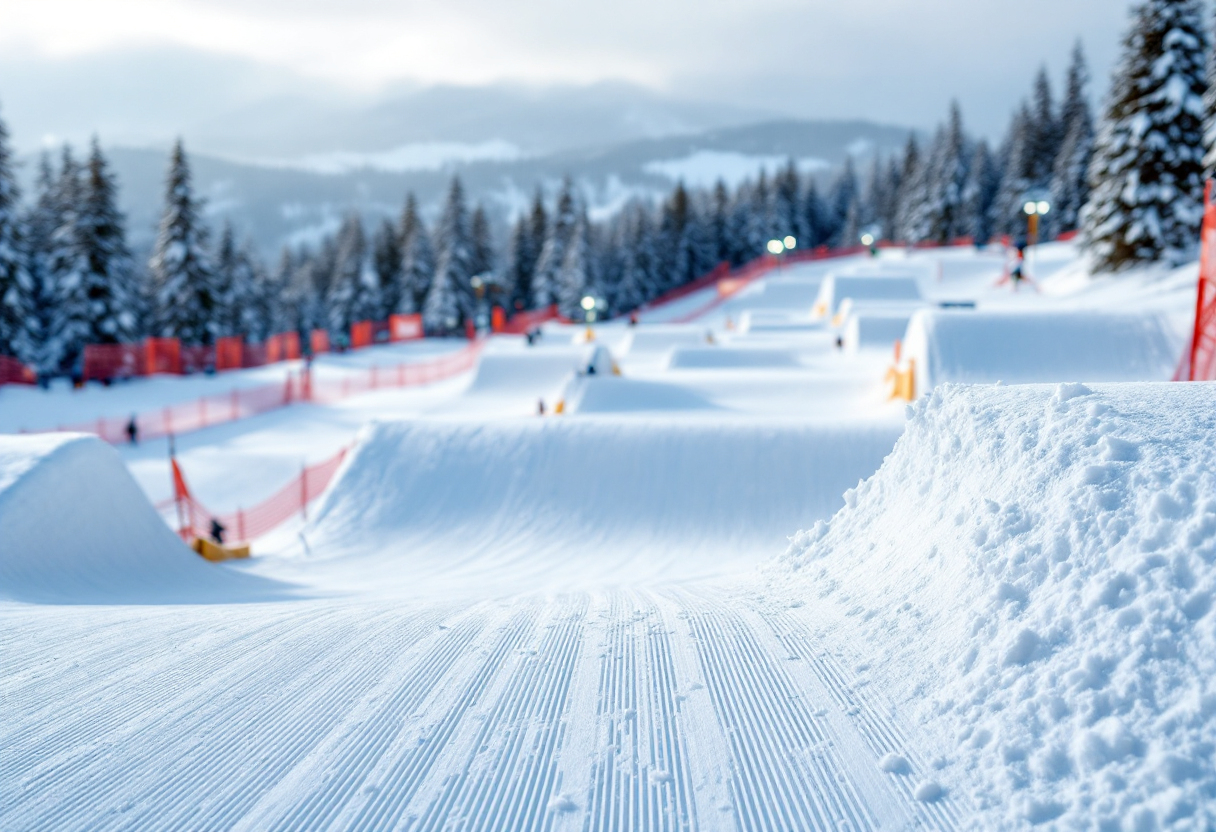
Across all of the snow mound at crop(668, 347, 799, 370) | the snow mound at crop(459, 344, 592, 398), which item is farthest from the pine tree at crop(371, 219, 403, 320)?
the snow mound at crop(668, 347, 799, 370)

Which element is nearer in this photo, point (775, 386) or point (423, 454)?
point (423, 454)

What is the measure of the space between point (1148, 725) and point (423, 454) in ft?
43.9

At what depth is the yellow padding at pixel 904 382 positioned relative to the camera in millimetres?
17984

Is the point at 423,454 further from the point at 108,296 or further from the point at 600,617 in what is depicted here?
the point at 108,296

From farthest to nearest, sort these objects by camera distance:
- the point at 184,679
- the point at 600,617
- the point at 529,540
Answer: the point at 529,540, the point at 600,617, the point at 184,679

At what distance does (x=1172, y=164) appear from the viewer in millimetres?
26906

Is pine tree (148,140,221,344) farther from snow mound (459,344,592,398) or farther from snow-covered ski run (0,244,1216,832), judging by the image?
snow-covered ski run (0,244,1216,832)

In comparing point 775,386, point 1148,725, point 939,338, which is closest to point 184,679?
point 1148,725

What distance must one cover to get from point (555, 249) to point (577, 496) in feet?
167

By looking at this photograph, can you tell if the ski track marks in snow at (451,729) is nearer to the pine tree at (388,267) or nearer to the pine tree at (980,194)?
the pine tree at (388,267)

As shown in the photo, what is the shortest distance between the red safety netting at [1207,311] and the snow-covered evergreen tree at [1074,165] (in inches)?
1674

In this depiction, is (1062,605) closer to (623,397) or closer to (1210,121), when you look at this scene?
(623,397)

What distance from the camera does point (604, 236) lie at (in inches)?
4077

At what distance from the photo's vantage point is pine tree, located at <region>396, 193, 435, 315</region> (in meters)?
59.2
